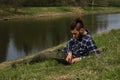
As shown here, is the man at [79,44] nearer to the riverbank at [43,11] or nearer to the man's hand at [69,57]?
the man's hand at [69,57]

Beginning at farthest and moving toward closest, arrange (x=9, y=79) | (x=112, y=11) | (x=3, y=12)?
(x=112, y=11), (x=3, y=12), (x=9, y=79)

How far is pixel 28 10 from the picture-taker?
74.1 meters

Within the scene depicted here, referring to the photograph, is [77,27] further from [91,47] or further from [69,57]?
[69,57]

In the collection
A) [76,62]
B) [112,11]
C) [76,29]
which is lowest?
[112,11]

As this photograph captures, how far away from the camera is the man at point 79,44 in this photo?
9023mm

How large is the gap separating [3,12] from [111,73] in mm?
63577

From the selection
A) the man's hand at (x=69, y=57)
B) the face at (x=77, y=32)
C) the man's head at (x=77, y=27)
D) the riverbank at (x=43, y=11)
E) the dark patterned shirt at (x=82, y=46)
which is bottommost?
the riverbank at (x=43, y=11)

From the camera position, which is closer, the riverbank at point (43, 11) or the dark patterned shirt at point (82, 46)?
the dark patterned shirt at point (82, 46)

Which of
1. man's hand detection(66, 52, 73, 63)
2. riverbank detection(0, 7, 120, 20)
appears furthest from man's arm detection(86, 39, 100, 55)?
riverbank detection(0, 7, 120, 20)

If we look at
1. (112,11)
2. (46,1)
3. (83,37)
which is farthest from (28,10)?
(83,37)

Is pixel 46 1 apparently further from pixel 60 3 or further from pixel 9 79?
pixel 9 79

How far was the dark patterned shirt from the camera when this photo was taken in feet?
30.0

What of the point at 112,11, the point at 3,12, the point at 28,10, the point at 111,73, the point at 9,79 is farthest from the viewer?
the point at 112,11

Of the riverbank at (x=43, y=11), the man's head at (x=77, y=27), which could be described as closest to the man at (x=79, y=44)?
the man's head at (x=77, y=27)
